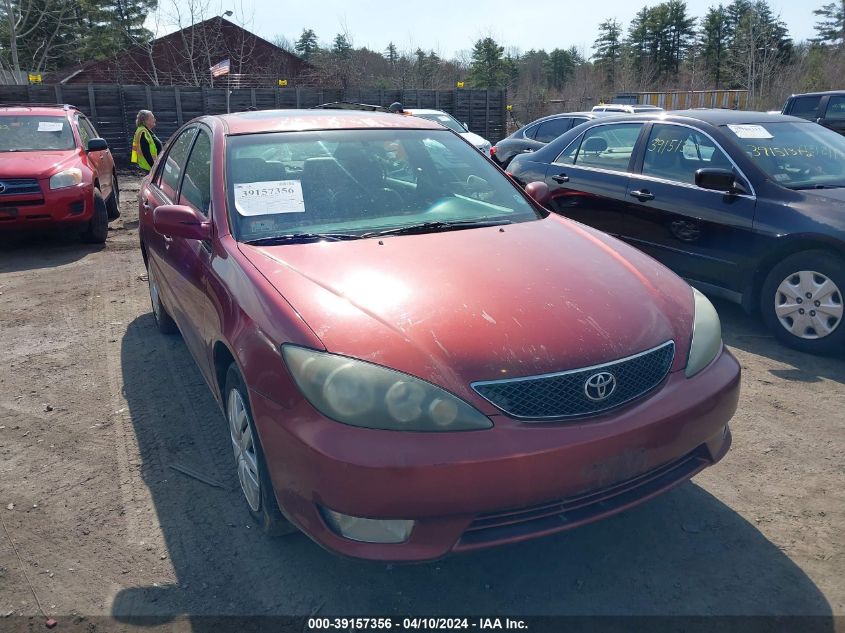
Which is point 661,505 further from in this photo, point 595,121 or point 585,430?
point 595,121

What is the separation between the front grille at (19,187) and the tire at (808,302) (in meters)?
7.69

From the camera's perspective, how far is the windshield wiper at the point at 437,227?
317 centimetres

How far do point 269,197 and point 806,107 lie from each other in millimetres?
15526

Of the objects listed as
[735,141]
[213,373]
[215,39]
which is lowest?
[213,373]

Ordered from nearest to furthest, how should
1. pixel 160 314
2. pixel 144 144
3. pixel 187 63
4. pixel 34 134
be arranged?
pixel 160 314 < pixel 34 134 < pixel 144 144 < pixel 187 63

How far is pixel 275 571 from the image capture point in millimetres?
2621

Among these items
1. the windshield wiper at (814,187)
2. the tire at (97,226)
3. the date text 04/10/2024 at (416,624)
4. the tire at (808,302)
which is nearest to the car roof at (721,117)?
the windshield wiper at (814,187)

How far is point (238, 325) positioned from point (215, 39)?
1116 inches

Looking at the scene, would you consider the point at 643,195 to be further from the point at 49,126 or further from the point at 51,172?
the point at 49,126

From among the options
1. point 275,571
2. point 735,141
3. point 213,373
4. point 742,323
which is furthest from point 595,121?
point 275,571

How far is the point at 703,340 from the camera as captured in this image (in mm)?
2664

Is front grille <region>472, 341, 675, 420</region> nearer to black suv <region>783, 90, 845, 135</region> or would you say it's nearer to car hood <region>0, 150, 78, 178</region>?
car hood <region>0, 150, 78, 178</region>

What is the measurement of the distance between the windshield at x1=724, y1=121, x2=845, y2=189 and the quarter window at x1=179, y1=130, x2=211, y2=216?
394 cm

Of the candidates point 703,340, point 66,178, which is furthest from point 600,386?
point 66,178
